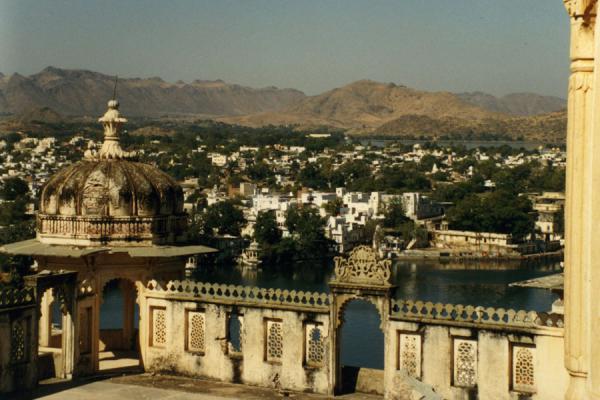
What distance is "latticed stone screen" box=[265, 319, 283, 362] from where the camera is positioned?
43.2 feet

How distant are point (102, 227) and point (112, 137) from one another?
1497 millimetres

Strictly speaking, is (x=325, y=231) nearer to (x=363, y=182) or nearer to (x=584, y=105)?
(x=363, y=182)

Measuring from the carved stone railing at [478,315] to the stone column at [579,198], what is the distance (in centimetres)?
753

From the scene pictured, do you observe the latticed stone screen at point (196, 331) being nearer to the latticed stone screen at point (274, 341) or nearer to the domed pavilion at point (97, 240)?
the domed pavilion at point (97, 240)

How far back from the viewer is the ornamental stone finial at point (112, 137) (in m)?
14.6

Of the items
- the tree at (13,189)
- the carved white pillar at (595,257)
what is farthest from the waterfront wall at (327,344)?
the tree at (13,189)

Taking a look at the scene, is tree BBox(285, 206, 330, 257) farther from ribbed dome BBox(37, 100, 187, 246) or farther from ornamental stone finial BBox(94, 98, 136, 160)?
ribbed dome BBox(37, 100, 187, 246)

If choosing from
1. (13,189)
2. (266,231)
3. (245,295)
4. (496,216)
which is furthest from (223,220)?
(245,295)

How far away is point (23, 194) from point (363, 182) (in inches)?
1625

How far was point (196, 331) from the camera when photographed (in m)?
13.9

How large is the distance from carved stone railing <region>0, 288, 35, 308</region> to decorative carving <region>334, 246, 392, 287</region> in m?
3.70

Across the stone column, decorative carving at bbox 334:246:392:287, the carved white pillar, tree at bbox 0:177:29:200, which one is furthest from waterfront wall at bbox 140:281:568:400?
tree at bbox 0:177:29:200

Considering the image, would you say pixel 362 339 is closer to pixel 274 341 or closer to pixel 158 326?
pixel 158 326

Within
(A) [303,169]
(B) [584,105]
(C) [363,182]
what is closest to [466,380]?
(B) [584,105]
